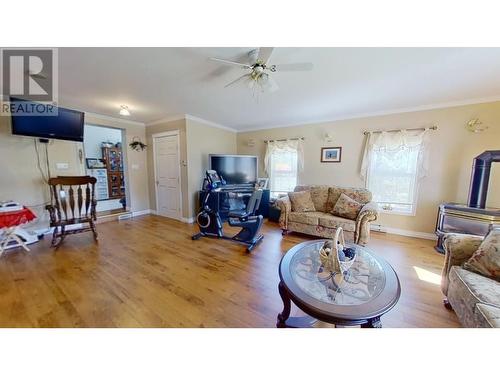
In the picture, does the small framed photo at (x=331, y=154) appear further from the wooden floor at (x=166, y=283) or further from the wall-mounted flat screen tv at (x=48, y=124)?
the wall-mounted flat screen tv at (x=48, y=124)

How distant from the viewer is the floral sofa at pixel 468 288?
105 centimetres

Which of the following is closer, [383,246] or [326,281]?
[326,281]

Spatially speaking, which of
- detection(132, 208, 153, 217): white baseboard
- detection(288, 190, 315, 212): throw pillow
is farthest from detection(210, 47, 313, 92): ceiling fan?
detection(132, 208, 153, 217): white baseboard

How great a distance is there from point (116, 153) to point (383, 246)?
285 inches

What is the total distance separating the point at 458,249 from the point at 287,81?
2387 mm

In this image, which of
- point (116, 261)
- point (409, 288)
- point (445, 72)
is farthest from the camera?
point (116, 261)

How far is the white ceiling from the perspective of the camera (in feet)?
5.52

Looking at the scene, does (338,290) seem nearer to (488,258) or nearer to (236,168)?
(488,258)

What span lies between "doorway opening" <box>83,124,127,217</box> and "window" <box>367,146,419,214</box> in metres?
6.12

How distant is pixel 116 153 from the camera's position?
5.78m

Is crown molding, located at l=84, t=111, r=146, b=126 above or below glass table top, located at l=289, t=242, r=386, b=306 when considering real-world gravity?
above

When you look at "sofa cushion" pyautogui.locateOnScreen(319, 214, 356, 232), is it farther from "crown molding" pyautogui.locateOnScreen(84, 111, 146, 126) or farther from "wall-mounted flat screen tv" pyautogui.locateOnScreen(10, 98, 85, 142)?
"crown molding" pyautogui.locateOnScreen(84, 111, 146, 126)

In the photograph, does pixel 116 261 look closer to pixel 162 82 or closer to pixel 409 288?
pixel 162 82

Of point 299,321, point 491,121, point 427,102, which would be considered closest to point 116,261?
point 299,321
